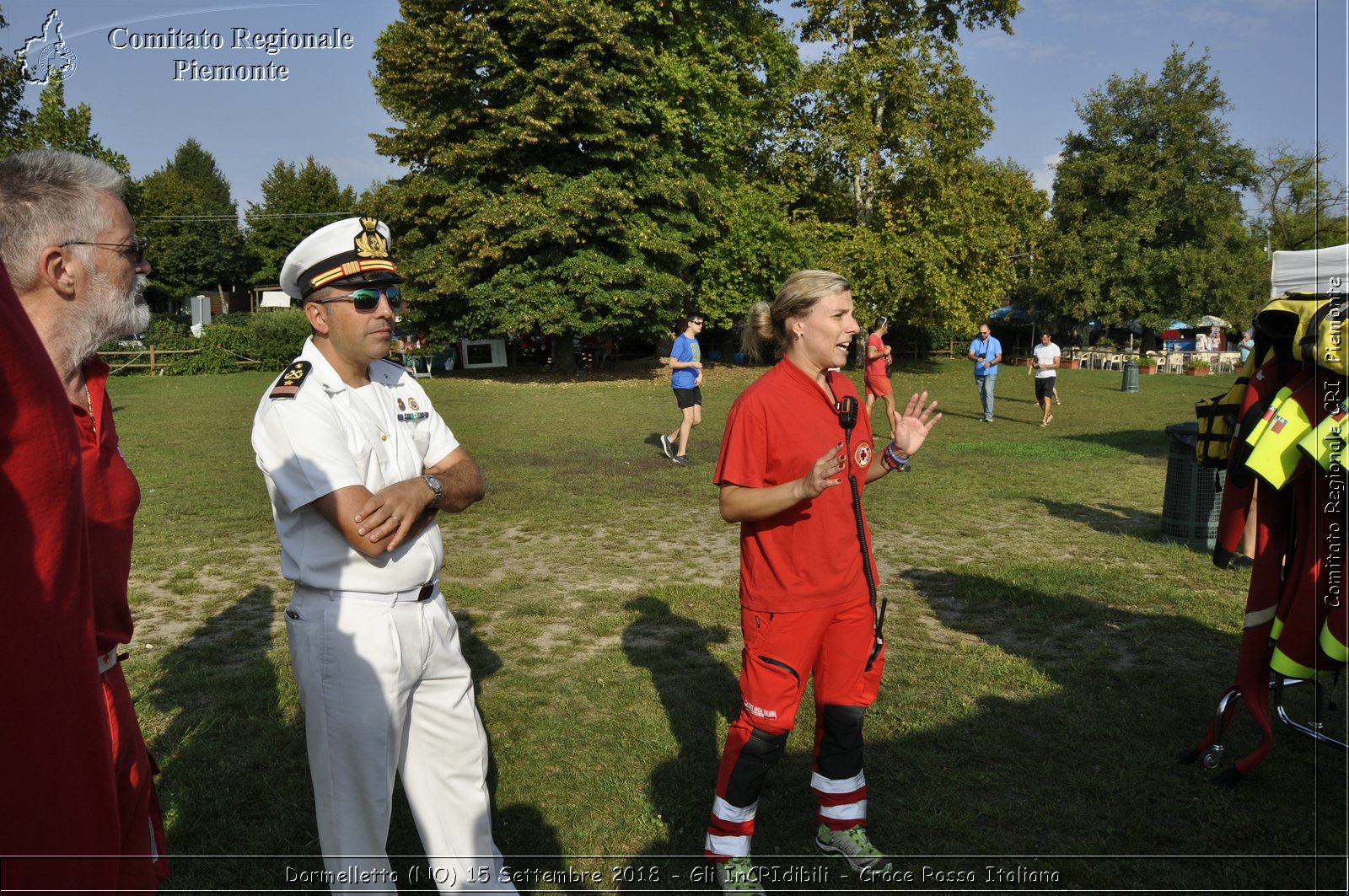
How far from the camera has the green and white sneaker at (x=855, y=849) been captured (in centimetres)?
372

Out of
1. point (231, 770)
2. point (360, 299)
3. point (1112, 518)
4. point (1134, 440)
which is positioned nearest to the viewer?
point (360, 299)

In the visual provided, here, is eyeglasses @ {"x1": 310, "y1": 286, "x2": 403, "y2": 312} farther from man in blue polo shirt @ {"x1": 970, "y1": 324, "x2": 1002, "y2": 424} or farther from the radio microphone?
man in blue polo shirt @ {"x1": 970, "y1": 324, "x2": 1002, "y2": 424}

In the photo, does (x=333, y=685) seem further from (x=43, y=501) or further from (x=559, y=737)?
(x=559, y=737)

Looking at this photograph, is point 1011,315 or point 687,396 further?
point 1011,315

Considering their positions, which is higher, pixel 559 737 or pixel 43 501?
pixel 43 501

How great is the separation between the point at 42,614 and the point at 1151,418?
956 inches

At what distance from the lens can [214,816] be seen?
415 cm

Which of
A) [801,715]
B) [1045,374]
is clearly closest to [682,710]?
[801,715]

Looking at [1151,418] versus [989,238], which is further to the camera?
[989,238]

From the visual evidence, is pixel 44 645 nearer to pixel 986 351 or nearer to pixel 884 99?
pixel 986 351

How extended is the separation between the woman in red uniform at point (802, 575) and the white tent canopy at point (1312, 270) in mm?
1887

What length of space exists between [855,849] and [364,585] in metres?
2.29

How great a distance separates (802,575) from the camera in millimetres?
3502

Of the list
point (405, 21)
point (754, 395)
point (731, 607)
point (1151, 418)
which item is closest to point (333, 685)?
point (754, 395)
